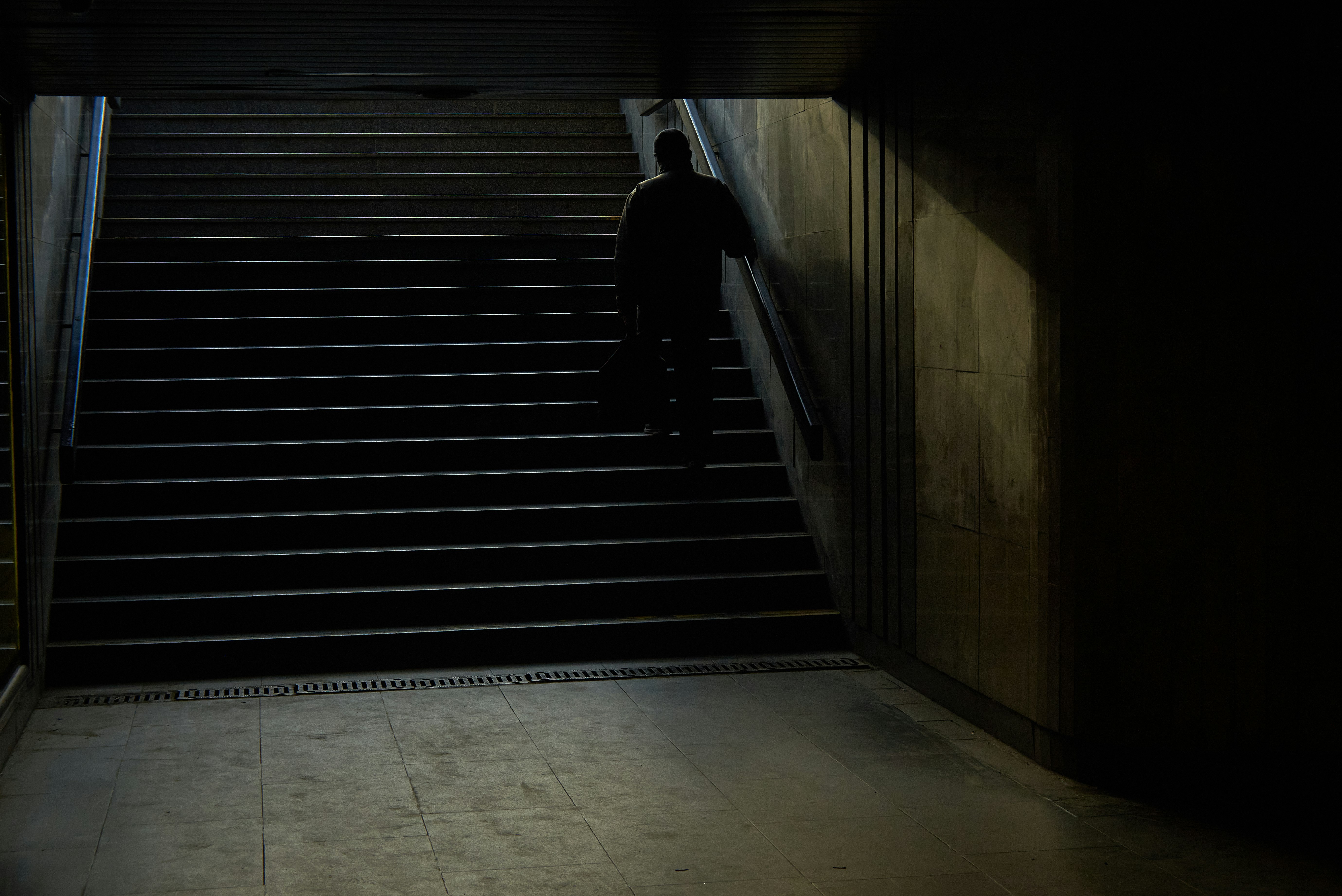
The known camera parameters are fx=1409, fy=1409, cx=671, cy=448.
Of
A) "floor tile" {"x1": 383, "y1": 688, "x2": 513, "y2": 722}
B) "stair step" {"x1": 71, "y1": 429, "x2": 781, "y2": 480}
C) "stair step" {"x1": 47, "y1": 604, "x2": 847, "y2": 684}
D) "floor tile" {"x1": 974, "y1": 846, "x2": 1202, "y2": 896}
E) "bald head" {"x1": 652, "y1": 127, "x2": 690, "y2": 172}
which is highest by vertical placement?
"bald head" {"x1": 652, "y1": 127, "x2": 690, "y2": 172}

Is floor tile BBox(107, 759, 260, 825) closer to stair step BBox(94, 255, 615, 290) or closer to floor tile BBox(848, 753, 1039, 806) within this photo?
floor tile BBox(848, 753, 1039, 806)

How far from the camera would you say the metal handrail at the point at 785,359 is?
6438 millimetres

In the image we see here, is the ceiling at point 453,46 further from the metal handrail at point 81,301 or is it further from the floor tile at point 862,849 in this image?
the floor tile at point 862,849

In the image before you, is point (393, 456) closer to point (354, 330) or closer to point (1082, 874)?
point (354, 330)

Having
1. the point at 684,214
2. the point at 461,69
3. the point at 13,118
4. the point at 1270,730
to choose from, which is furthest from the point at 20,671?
the point at 1270,730

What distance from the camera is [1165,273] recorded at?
427 centimetres

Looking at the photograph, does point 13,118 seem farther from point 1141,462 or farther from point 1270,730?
point 1270,730

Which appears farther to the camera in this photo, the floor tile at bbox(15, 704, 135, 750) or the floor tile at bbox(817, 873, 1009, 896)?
the floor tile at bbox(15, 704, 135, 750)

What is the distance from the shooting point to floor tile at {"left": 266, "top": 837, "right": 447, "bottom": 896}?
3.68m

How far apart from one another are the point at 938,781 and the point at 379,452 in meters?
3.59

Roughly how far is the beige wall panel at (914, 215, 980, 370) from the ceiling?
0.72 meters

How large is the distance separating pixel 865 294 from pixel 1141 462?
193cm

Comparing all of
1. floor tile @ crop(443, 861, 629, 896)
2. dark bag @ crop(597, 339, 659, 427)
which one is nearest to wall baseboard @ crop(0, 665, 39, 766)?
floor tile @ crop(443, 861, 629, 896)

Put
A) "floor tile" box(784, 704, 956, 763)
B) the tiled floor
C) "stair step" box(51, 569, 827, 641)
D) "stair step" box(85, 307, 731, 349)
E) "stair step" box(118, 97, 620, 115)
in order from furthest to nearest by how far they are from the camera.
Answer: "stair step" box(118, 97, 620, 115)
"stair step" box(85, 307, 731, 349)
"stair step" box(51, 569, 827, 641)
"floor tile" box(784, 704, 956, 763)
the tiled floor
